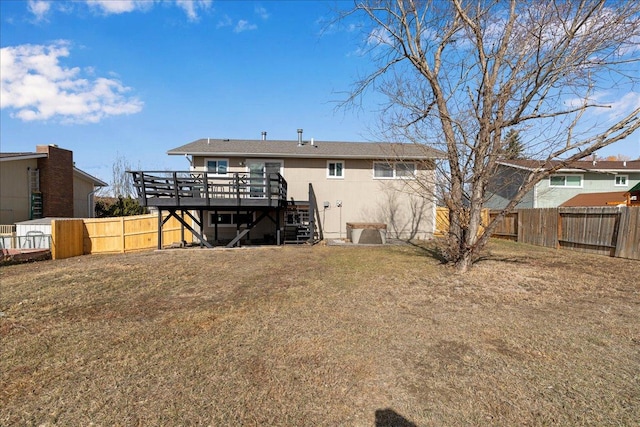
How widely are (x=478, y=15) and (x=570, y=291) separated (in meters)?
6.21

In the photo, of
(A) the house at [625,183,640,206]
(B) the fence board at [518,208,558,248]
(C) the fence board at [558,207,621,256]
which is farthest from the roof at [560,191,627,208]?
(C) the fence board at [558,207,621,256]

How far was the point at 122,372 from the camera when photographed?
9.99 feet

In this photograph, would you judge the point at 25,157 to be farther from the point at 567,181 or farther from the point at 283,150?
the point at 567,181

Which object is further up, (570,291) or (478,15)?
(478,15)

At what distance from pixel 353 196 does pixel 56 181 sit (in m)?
16.2

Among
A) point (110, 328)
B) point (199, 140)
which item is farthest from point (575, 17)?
point (199, 140)

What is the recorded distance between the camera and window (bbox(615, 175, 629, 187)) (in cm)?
2038

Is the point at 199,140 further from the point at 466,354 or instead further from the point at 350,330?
the point at 466,354

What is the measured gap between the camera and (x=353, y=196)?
14430 mm

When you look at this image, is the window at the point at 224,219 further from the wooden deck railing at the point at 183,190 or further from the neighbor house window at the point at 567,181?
the neighbor house window at the point at 567,181

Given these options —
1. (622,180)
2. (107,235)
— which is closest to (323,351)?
(107,235)

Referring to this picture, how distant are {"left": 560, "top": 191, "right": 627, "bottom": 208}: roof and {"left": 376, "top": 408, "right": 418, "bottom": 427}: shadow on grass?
19999 millimetres

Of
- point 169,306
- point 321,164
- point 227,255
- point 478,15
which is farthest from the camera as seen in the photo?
point 321,164

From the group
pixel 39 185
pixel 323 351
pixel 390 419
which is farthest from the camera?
pixel 39 185
